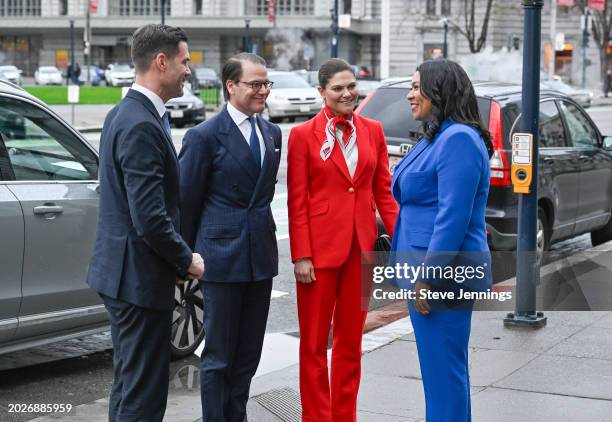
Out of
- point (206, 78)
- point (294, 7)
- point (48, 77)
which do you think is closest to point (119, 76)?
point (206, 78)

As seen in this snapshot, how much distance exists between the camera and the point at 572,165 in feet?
36.0

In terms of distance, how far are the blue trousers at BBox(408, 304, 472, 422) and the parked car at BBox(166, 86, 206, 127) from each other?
25.9 meters

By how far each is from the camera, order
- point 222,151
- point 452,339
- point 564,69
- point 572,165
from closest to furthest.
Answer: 1. point 452,339
2. point 222,151
3. point 572,165
4. point 564,69

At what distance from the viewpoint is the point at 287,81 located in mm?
35812

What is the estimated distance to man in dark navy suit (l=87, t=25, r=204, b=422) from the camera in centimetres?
442

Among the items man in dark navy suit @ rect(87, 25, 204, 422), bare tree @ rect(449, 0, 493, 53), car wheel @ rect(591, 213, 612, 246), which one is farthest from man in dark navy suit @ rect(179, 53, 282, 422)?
bare tree @ rect(449, 0, 493, 53)

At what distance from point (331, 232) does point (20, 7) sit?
10080cm

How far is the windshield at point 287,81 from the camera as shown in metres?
35.3

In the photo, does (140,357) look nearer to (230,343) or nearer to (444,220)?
(230,343)

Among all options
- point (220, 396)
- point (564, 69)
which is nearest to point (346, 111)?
point (220, 396)

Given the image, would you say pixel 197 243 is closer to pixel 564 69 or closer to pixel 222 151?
pixel 222 151

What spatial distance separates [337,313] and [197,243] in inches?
34.0

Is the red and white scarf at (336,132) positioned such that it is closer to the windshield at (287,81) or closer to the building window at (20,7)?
the windshield at (287,81)

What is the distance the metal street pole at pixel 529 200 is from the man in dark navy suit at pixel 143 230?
13.2ft
